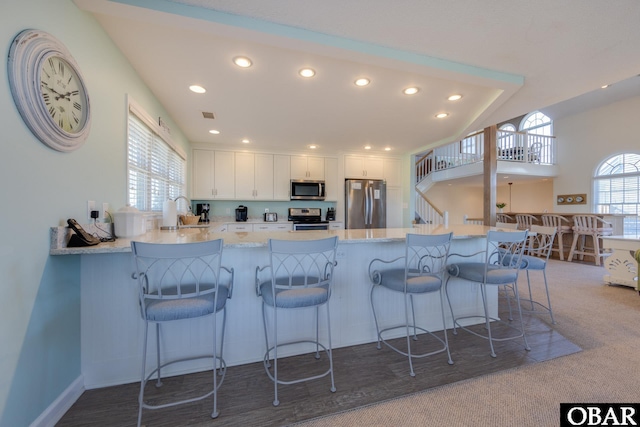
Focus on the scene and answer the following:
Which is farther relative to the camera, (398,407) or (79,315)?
(79,315)

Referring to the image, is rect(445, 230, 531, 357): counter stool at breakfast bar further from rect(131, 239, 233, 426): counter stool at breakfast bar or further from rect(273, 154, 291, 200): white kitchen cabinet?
rect(273, 154, 291, 200): white kitchen cabinet

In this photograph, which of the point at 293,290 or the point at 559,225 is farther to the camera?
the point at 559,225

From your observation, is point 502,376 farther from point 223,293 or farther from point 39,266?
point 39,266

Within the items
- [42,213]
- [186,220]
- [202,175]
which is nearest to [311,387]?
[42,213]

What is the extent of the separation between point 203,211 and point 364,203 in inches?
123

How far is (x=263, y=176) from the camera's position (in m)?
4.98

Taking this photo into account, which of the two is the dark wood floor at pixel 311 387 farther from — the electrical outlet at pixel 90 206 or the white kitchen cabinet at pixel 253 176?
the white kitchen cabinet at pixel 253 176

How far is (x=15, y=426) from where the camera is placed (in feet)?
3.75

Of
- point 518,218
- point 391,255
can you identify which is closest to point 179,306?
point 391,255

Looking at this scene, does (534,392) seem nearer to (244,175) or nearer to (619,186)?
(244,175)

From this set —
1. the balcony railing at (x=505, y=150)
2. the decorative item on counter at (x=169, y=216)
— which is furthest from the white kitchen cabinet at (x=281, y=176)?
the balcony railing at (x=505, y=150)

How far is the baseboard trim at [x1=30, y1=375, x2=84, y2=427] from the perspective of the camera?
1.28 meters

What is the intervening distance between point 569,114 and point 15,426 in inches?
430

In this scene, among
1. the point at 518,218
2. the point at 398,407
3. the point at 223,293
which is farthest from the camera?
the point at 518,218
